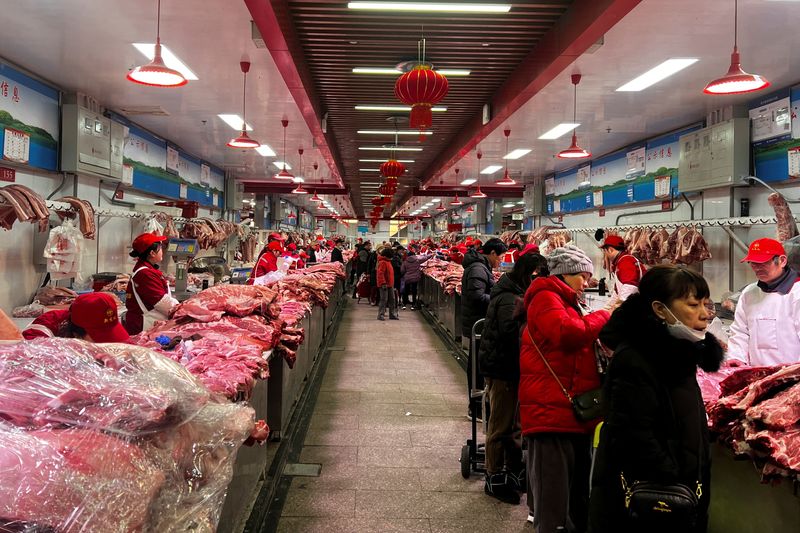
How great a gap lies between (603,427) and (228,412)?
1.52 meters

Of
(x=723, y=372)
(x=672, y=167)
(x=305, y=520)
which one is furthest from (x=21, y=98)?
(x=672, y=167)

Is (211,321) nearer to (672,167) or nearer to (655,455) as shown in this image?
(655,455)

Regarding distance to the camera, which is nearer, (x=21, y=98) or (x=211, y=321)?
(x=211, y=321)

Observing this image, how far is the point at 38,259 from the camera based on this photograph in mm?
7023

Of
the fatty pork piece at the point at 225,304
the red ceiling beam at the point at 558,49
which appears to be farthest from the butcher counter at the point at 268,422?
the red ceiling beam at the point at 558,49

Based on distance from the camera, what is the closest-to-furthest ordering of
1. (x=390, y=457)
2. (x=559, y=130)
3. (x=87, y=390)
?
(x=87, y=390) → (x=390, y=457) → (x=559, y=130)

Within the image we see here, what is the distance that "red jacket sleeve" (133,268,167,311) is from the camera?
14.9 feet

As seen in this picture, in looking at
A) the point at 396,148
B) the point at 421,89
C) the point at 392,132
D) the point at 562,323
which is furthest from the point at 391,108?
the point at 562,323

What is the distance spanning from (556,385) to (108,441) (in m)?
2.18

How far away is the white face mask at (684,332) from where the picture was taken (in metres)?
2.00

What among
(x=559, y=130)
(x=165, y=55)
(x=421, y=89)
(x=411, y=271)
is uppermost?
(x=559, y=130)

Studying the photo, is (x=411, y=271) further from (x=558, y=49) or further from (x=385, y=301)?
(x=558, y=49)

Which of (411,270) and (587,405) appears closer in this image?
(587,405)

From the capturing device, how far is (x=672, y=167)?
32.4ft
